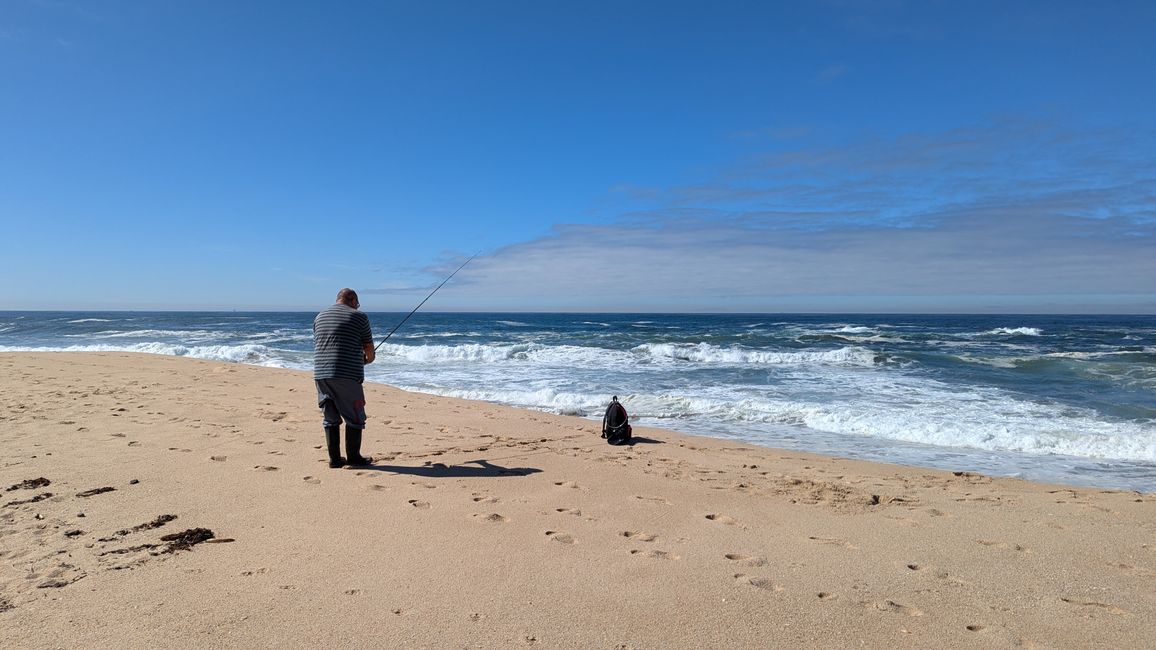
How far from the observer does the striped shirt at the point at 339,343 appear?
4996 millimetres

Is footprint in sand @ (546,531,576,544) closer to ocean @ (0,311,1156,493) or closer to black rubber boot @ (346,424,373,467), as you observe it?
black rubber boot @ (346,424,373,467)

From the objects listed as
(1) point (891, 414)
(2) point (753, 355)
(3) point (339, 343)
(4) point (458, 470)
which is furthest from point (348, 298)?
(2) point (753, 355)

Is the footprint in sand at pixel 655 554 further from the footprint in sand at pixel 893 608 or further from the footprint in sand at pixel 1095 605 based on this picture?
the footprint in sand at pixel 1095 605

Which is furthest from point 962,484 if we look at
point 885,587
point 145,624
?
point 145,624

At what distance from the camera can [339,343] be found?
500 centimetres

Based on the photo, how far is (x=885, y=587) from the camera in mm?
2979

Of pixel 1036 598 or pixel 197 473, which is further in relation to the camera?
pixel 197 473

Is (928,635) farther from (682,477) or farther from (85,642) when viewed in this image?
(85,642)

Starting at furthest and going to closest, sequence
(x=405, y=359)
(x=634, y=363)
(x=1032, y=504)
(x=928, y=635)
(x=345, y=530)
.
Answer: (x=405, y=359) < (x=634, y=363) < (x=1032, y=504) < (x=345, y=530) < (x=928, y=635)

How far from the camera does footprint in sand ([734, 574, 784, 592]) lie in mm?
2938

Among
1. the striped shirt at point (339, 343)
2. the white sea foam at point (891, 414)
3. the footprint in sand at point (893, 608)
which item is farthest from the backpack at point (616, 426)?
the footprint in sand at point (893, 608)

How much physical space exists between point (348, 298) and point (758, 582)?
389 cm

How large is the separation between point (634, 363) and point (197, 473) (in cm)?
1500

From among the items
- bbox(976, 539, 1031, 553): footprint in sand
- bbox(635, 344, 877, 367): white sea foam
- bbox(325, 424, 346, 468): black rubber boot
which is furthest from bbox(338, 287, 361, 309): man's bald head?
bbox(635, 344, 877, 367): white sea foam
